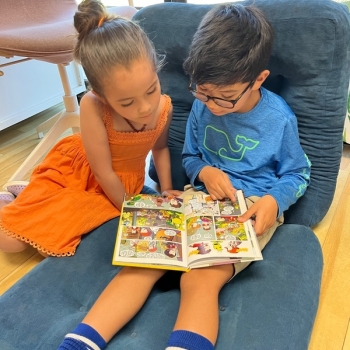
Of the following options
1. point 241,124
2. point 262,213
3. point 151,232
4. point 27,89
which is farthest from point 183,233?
point 27,89

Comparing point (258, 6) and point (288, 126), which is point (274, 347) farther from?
point (258, 6)

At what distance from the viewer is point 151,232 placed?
91 centimetres

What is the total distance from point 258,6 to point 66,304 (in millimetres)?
902

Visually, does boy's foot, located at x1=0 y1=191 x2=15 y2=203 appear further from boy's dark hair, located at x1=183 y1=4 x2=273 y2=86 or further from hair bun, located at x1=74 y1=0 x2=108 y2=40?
boy's dark hair, located at x1=183 y1=4 x2=273 y2=86

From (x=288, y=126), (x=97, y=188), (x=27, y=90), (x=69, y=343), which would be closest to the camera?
(x=69, y=343)

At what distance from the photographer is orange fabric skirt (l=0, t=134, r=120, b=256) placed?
1042 mm

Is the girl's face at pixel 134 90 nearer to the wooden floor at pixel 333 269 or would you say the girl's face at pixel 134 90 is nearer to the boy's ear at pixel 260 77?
the boy's ear at pixel 260 77

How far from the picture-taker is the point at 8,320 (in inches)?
33.3

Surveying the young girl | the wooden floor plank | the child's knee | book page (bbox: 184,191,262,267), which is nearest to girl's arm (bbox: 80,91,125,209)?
the young girl

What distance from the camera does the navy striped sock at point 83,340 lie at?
0.73m

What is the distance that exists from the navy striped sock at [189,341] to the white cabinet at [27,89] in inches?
65.5

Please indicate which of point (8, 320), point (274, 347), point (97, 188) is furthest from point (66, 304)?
point (274, 347)

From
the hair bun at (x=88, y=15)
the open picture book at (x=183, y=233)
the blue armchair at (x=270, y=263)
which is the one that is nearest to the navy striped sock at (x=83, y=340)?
the blue armchair at (x=270, y=263)

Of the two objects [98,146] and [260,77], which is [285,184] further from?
[98,146]
